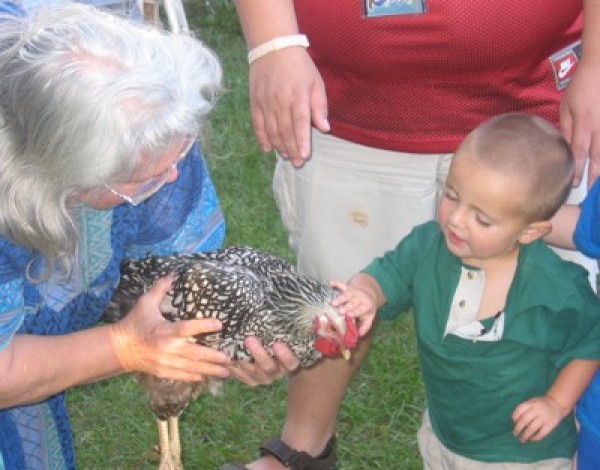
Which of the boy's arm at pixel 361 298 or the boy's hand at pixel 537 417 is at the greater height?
the boy's arm at pixel 361 298

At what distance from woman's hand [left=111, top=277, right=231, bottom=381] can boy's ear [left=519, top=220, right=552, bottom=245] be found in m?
0.66

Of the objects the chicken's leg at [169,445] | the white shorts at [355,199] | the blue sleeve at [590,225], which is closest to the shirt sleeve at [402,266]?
the white shorts at [355,199]

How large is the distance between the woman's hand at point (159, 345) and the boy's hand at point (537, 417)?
2.09ft

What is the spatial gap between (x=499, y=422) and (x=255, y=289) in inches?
24.0

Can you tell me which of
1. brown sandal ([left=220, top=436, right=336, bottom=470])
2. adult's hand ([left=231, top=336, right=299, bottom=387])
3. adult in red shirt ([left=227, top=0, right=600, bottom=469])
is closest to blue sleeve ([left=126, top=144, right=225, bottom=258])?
adult in red shirt ([left=227, top=0, right=600, bottom=469])

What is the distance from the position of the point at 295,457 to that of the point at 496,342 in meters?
0.90

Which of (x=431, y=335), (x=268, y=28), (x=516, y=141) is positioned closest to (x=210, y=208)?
(x=268, y=28)

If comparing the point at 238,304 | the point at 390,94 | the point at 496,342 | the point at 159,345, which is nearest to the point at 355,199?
the point at 390,94

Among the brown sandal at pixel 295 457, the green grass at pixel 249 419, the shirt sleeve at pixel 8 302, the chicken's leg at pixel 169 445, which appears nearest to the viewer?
the shirt sleeve at pixel 8 302

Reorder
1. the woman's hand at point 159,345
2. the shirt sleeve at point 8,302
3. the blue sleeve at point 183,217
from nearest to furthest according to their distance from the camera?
the shirt sleeve at point 8,302, the woman's hand at point 159,345, the blue sleeve at point 183,217

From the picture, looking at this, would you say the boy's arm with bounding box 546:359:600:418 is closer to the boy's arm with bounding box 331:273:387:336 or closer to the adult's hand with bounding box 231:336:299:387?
the boy's arm with bounding box 331:273:387:336

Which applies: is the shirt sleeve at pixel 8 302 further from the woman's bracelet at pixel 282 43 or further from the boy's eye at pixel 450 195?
the boy's eye at pixel 450 195

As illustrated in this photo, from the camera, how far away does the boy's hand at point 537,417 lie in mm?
2188

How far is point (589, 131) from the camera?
7.36ft
